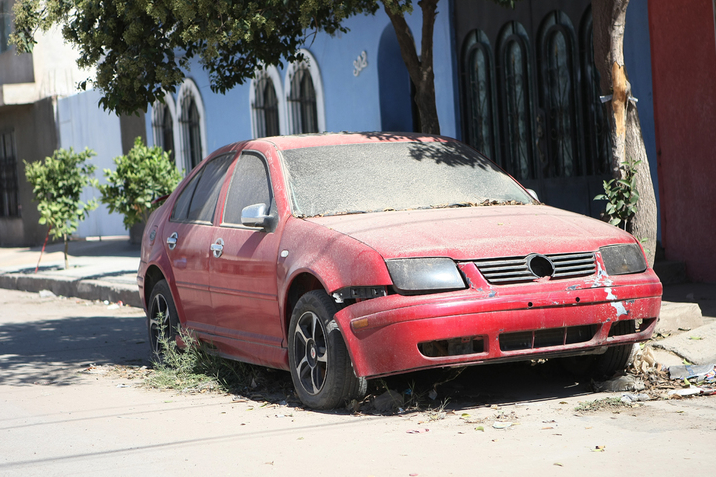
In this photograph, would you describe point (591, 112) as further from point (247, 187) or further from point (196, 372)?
point (196, 372)

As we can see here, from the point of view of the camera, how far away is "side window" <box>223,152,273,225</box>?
6086mm

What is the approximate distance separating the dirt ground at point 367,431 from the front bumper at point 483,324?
335mm

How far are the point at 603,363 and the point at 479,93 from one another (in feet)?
24.7

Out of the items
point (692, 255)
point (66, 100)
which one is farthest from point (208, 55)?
point (66, 100)

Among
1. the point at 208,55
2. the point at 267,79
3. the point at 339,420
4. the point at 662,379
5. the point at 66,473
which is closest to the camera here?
the point at 66,473

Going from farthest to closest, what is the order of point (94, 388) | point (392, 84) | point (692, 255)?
point (392, 84) → point (692, 255) → point (94, 388)

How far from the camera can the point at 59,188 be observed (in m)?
16.1

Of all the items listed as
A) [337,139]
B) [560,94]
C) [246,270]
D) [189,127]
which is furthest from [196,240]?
[189,127]

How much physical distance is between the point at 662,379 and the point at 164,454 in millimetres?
2945

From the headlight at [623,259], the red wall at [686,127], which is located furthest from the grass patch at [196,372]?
the red wall at [686,127]

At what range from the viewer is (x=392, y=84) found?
14383mm

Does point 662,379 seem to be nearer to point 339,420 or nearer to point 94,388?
point 339,420

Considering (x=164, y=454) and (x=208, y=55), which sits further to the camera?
(x=208, y=55)

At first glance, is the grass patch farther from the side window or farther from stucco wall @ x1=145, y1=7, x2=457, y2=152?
stucco wall @ x1=145, y1=7, x2=457, y2=152
